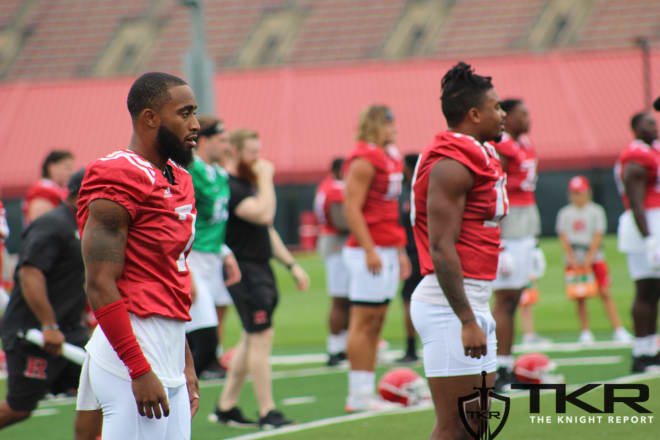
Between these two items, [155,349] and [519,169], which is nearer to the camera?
[155,349]

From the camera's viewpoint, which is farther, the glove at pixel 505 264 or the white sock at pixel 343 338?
the white sock at pixel 343 338

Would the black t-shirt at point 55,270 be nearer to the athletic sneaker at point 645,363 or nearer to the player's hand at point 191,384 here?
the player's hand at point 191,384

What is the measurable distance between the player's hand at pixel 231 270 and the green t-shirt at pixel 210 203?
11cm

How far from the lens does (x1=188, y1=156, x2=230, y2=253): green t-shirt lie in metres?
6.72

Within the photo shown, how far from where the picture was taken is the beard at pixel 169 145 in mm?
3680

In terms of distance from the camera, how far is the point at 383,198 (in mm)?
7898

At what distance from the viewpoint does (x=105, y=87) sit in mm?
36562

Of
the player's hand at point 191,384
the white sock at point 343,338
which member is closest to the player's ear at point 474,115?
the player's hand at point 191,384

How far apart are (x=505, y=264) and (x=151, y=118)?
4676 millimetres

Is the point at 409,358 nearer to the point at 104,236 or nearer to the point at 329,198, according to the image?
the point at 329,198

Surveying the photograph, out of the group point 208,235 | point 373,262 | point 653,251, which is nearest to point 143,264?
point 208,235

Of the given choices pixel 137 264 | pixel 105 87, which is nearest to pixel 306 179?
pixel 105 87

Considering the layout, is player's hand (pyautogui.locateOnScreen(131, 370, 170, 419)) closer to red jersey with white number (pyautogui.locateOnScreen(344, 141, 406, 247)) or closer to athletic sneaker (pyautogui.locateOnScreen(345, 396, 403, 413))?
athletic sneaker (pyautogui.locateOnScreen(345, 396, 403, 413))

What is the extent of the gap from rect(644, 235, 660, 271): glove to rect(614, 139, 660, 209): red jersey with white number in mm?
358
